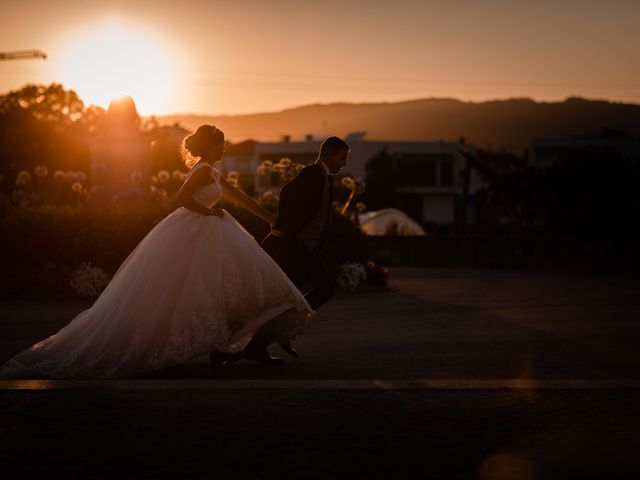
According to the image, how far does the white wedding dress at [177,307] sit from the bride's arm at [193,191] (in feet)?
0.18

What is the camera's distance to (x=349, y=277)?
832 inches

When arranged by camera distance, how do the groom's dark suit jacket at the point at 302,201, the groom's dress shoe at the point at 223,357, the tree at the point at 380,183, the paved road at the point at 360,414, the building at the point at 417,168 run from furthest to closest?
the building at the point at 417,168 < the tree at the point at 380,183 < the groom's dark suit jacket at the point at 302,201 < the groom's dress shoe at the point at 223,357 < the paved road at the point at 360,414

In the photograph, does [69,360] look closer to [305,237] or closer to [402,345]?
[305,237]

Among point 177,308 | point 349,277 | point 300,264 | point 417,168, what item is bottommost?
point 349,277

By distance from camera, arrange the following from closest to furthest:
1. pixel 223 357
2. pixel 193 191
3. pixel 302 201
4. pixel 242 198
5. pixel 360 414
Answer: pixel 360 414 < pixel 223 357 < pixel 193 191 < pixel 242 198 < pixel 302 201

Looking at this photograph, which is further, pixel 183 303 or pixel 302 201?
pixel 302 201

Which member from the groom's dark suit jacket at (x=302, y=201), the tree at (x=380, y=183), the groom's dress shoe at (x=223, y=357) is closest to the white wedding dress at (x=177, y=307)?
the groom's dress shoe at (x=223, y=357)

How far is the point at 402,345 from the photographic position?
1191cm

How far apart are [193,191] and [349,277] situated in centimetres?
1169

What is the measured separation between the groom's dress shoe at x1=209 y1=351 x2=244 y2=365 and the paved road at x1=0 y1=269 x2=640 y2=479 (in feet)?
0.40

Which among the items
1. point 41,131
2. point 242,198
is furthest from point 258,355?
point 41,131

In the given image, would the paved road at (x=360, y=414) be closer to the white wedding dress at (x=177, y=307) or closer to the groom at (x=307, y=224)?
the white wedding dress at (x=177, y=307)

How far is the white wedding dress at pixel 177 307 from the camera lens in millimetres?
9078

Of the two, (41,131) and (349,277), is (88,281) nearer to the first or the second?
(349,277)
